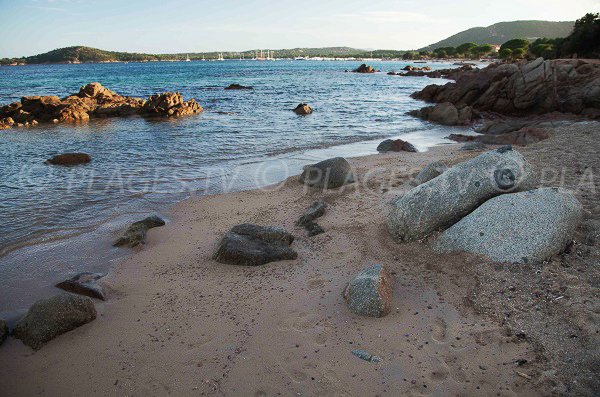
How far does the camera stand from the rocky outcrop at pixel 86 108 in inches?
963

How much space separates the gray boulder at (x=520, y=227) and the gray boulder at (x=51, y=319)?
5215 mm

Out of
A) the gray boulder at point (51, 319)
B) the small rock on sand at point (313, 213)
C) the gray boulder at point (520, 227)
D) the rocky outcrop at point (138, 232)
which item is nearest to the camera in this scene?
the gray boulder at point (51, 319)

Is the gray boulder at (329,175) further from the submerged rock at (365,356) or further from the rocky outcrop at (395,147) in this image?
the submerged rock at (365,356)

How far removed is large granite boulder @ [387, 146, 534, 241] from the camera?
6086 mm

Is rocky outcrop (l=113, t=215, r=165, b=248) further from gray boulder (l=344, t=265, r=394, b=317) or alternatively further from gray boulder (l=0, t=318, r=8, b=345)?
gray boulder (l=344, t=265, r=394, b=317)

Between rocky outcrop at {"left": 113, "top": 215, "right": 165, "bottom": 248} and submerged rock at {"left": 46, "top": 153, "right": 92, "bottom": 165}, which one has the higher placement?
submerged rock at {"left": 46, "top": 153, "right": 92, "bottom": 165}

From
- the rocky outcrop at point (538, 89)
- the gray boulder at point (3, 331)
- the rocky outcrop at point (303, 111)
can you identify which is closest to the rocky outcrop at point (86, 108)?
the rocky outcrop at point (303, 111)

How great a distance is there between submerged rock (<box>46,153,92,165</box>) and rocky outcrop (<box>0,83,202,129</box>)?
41.5 feet

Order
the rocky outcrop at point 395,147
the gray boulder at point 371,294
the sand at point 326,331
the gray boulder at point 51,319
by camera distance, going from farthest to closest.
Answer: the rocky outcrop at point 395,147 < the gray boulder at point 371,294 < the gray boulder at point 51,319 < the sand at point 326,331

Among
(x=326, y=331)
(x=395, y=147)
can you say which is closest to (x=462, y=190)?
(x=326, y=331)

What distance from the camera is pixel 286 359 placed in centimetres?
406

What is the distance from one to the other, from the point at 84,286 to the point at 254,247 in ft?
8.60

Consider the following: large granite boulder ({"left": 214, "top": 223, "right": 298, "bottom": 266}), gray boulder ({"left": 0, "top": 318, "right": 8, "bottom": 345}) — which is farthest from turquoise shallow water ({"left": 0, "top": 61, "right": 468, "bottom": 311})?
large granite boulder ({"left": 214, "top": 223, "right": 298, "bottom": 266})

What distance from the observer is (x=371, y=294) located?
15.3 ft
